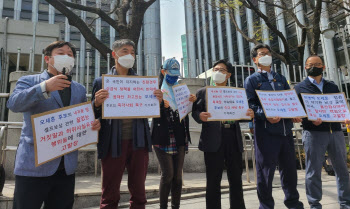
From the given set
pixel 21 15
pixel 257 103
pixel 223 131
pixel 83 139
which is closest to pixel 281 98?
pixel 257 103

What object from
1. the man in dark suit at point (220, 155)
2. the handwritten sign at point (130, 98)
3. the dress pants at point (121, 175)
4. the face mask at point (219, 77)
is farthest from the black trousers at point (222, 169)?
the handwritten sign at point (130, 98)

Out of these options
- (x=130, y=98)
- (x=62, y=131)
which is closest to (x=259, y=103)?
(x=130, y=98)

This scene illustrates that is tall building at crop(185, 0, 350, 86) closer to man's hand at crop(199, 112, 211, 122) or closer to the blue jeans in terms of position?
the blue jeans

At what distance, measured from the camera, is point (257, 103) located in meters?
3.26

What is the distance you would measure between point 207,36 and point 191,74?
1391 inches

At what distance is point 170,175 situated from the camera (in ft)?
9.89

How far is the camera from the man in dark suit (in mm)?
2982

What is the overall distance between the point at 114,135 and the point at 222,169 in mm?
1378

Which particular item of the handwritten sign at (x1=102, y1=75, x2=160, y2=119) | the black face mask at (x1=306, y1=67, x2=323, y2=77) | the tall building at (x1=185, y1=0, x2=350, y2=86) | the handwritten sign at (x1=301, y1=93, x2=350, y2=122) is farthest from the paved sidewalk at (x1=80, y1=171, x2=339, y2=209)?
the tall building at (x1=185, y1=0, x2=350, y2=86)

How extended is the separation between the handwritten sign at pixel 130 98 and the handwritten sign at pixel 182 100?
0.38 m

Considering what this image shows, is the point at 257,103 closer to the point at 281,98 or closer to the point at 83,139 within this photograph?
the point at 281,98

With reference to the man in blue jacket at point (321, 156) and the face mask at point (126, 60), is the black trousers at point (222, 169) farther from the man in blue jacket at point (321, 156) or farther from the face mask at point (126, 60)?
the face mask at point (126, 60)

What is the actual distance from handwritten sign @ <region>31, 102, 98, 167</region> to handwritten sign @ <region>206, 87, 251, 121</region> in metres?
1.37

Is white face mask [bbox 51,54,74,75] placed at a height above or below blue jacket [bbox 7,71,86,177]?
above
